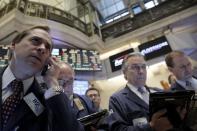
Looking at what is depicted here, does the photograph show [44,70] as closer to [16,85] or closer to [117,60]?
[16,85]

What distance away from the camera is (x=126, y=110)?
175cm

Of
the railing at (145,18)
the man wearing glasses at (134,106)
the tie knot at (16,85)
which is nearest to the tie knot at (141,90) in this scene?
the man wearing glasses at (134,106)

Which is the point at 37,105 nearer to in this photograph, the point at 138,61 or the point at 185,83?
the point at 138,61

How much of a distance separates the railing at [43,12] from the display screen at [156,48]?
2.06 meters

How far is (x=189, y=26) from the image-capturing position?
646cm

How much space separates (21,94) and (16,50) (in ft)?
1.31

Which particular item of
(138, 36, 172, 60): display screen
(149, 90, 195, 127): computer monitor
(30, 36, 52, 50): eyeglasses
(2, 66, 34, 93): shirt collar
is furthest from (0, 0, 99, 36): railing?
(149, 90, 195, 127): computer monitor

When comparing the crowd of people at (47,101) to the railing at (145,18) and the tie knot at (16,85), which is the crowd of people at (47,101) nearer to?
the tie knot at (16,85)

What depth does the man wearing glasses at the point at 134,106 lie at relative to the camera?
4.40 ft

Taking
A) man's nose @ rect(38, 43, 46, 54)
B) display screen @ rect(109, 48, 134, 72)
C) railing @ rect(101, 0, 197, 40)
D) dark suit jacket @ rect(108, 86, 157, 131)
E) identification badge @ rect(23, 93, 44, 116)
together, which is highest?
railing @ rect(101, 0, 197, 40)

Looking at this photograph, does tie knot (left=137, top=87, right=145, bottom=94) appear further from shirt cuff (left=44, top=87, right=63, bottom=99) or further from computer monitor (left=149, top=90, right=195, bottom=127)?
shirt cuff (left=44, top=87, right=63, bottom=99)

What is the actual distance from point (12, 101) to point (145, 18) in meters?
6.72

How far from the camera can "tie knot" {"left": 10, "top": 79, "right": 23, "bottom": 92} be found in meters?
1.39

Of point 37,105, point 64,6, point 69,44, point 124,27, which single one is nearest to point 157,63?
point 124,27
